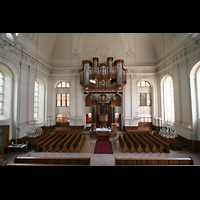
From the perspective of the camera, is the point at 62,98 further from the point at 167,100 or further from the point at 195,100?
the point at 195,100

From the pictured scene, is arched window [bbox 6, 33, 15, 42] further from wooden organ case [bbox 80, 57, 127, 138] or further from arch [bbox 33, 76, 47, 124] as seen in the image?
wooden organ case [bbox 80, 57, 127, 138]

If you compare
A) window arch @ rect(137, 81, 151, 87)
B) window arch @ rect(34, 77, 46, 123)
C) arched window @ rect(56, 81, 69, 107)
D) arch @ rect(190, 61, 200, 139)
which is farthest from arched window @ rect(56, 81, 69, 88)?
arch @ rect(190, 61, 200, 139)

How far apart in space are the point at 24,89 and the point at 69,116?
5.61 meters

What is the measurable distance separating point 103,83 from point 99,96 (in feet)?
6.48

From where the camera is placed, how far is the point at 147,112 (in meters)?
13.8

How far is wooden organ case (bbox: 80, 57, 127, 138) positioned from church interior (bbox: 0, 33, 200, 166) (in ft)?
0.32

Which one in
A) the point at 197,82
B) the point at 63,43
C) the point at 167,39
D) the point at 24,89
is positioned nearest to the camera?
the point at 197,82

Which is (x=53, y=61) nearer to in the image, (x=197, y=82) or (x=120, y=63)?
(x=120, y=63)

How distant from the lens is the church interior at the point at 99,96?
304 inches

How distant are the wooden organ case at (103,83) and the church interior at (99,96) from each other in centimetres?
10

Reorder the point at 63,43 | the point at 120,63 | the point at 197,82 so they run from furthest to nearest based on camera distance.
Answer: the point at 63,43, the point at 120,63, the point at 197,82

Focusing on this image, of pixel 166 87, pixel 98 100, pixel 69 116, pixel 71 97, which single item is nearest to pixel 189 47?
pixel 166 87

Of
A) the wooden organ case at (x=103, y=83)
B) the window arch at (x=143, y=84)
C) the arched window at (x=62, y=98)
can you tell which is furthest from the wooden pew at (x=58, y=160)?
the window arch at (x=143, y=84)

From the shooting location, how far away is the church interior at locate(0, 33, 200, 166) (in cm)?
772
